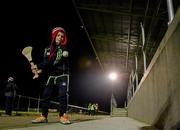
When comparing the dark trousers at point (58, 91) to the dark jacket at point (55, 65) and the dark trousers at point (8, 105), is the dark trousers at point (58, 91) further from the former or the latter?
the dark trousers at point (8, 105)

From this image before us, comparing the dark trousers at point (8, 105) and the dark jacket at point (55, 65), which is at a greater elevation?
the dark jacket at point (55, 65)

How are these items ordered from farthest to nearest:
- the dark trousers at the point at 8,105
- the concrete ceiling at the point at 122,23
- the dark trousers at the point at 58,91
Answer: the dark trousers at the point at 8,105 → the concrete ceiling at the point at 122,23 → the dark trousers at the point at 58,91

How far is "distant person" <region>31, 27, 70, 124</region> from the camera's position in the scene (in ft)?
16.0

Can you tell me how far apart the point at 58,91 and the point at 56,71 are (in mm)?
390

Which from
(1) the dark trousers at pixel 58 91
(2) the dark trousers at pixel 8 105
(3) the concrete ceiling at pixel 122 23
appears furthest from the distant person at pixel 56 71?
(2) the dark trousers at pixel 8 105

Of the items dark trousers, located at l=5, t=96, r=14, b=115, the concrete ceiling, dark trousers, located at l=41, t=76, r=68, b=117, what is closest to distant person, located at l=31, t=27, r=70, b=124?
dark trousers, located at l=41, t=76, r=68, b=117

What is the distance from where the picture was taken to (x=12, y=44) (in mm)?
46562

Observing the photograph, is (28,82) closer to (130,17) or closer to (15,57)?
(15,57)

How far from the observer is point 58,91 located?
4945mm

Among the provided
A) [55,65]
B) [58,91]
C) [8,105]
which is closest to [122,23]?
[8,105]

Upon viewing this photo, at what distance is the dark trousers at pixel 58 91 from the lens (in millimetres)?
4852

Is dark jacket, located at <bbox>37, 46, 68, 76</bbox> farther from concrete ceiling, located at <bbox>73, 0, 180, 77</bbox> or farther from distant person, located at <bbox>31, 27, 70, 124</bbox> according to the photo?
concrete ceiling, located at <bbox>73, 0, 180, 77</bbox>

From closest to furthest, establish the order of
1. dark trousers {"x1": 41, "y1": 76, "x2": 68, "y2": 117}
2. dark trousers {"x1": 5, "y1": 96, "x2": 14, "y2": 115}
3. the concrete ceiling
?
dark trousers {"x1": 41, "y1": 76, "x2": 68, "y2": 117}, the concrete ceiling, dark trousers {"x1": 5, "y1": 96, "x2": 14, "y2": 115}

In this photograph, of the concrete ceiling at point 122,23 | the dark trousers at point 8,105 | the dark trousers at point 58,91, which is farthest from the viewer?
the dark trousers at point 8,105
